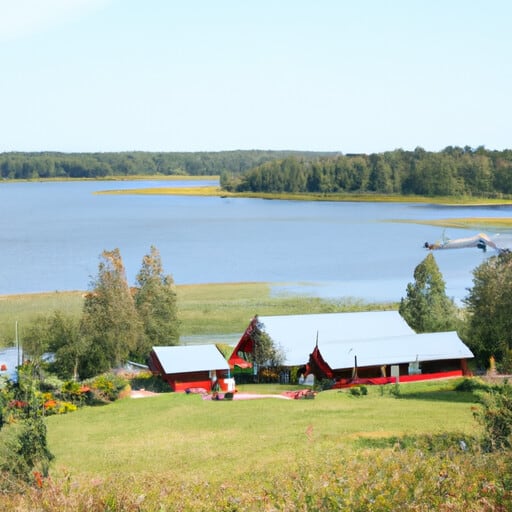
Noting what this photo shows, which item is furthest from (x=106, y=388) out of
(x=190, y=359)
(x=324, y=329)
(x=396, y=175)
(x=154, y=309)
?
(x=396, y=175)

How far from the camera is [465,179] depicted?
12900 centimetres

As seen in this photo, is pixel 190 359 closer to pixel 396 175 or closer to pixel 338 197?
pixel 338 197

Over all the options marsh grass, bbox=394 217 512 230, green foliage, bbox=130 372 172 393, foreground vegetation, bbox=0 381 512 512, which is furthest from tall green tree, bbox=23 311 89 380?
marsh grass, bbox=394 217 512 230

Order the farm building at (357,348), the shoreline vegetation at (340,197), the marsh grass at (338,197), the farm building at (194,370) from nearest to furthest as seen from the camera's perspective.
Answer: the farm building at (194,370) < the farm building at (357,348) < the shoreline vegetation at (340,197) < the marsh grass at (338,197)

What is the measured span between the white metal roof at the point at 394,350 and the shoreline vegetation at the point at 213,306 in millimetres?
8613

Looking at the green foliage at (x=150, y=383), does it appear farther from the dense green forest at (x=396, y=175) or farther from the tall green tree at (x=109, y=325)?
the dense green forest at (x=396, y=175)

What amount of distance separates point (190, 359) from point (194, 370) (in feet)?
2.46

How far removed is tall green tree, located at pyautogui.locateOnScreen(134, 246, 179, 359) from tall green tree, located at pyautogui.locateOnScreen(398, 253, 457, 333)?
8.78 m

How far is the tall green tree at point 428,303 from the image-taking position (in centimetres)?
3047

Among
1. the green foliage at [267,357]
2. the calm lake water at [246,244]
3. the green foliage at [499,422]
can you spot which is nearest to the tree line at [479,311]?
the green foliage at [267,357]

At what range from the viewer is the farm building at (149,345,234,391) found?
25.5 meters

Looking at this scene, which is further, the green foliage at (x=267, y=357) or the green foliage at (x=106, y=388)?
the green foliage at (x=267, y=357)

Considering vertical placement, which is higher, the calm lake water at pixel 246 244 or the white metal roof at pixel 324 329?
the white metal roof at pixel 324 329

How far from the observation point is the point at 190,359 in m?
26.1
